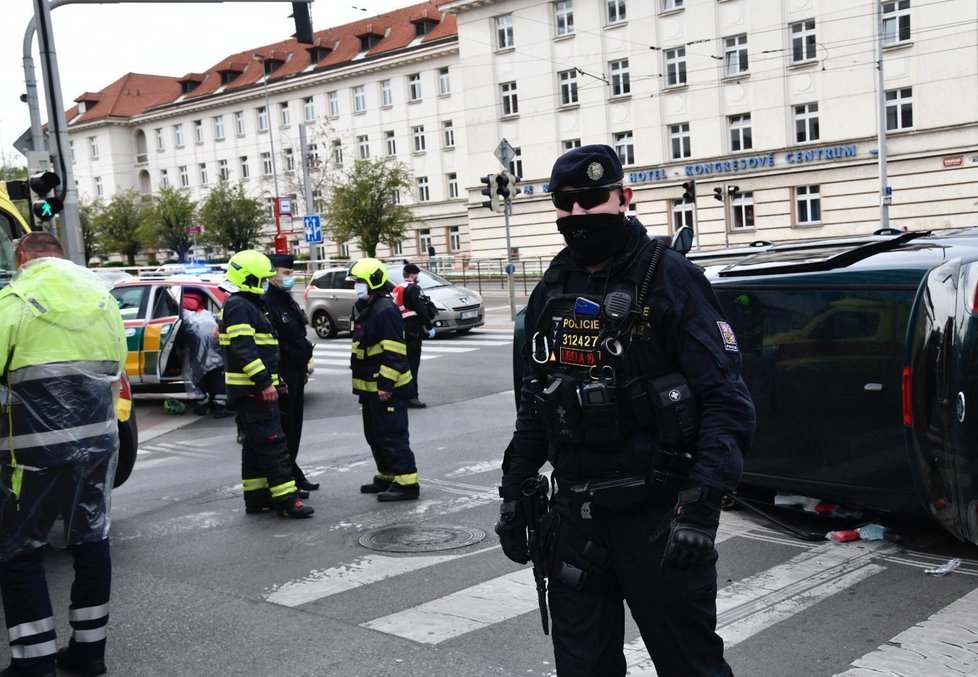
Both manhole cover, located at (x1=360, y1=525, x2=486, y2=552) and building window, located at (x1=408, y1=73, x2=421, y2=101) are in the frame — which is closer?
manhole cover, located at (x1=360, y1=525, x2=486, y2=552)

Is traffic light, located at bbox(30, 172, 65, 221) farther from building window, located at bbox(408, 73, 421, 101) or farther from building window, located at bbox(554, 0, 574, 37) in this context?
building window, located at bbox(408, 73, 421, 101)

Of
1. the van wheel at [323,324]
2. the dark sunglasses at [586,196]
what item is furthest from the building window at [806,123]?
the dark sunglasses at [586,196]

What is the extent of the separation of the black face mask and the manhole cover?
3466 millimetres

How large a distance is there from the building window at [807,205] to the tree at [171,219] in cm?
3510

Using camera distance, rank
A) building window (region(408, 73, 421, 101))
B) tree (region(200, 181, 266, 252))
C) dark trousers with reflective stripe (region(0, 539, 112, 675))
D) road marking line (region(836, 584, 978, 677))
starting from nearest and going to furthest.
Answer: road marking line (region(836, 584, 978, 677)) → dark trousers with reflective stripe (region(0, 539, 112, 675)) → tree (region(200, 181, 266, 252)) → building window (region(408, 73, 421, 101))

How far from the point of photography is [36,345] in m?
4.64

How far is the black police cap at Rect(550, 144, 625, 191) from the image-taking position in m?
3.39

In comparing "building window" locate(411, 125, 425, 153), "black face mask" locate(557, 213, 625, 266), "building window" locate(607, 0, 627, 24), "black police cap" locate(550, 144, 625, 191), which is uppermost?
"building window" locate(607, 0, 627, 24)

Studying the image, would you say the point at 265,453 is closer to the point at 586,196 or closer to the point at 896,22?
the point at 586,196

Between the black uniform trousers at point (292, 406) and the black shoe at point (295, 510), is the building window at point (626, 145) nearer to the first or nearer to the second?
the black uniform trousers at point (292, 406)

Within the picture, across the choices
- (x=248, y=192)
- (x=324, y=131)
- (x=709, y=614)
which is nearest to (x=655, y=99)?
(x=324, y=131)

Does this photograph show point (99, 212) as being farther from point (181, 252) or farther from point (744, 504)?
point (744, 504)

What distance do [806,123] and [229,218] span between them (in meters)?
32.7

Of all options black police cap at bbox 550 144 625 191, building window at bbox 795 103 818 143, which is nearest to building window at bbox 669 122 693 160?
building window at bbox 795 103 818 143
